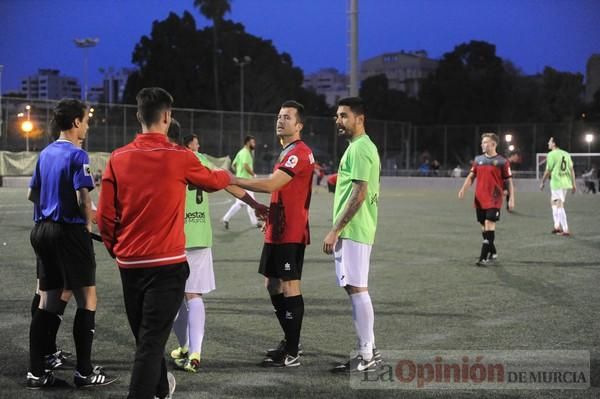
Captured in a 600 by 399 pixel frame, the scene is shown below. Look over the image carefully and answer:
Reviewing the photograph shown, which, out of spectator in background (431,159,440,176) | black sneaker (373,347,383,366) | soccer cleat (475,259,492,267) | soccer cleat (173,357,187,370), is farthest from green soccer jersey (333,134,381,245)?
spectator in background (431,159,440,176)

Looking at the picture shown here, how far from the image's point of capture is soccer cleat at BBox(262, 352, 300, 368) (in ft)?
19.1

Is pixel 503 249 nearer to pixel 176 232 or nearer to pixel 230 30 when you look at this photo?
pixel 176 232

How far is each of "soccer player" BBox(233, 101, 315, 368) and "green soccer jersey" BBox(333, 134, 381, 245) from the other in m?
0.30

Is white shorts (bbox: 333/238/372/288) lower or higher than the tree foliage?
lower

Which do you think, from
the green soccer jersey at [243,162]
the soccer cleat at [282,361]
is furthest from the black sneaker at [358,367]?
the green soccer jersey at [243,162]

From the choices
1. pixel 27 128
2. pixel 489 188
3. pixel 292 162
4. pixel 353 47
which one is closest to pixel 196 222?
pixel 292 162

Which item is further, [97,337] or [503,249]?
[503,249]

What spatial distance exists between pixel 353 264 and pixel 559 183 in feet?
40.5

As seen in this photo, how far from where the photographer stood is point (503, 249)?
534 inches

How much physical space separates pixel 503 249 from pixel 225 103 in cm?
5292

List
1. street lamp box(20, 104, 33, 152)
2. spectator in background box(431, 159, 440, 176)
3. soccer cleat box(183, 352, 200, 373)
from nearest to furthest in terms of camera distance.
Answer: soccer cleat box(183, 352, 200, 373), street lamp box(20, 104, 33, 152), spectator in background box(431, 159, 440, 176)

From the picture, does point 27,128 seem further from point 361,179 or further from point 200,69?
point 361,179

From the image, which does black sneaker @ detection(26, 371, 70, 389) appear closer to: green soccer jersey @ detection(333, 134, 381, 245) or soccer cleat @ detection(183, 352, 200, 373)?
soccer cleat @ detection(183, 352, 200, 373)

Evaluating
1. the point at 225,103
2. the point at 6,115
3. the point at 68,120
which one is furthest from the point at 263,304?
the point at 225,103
